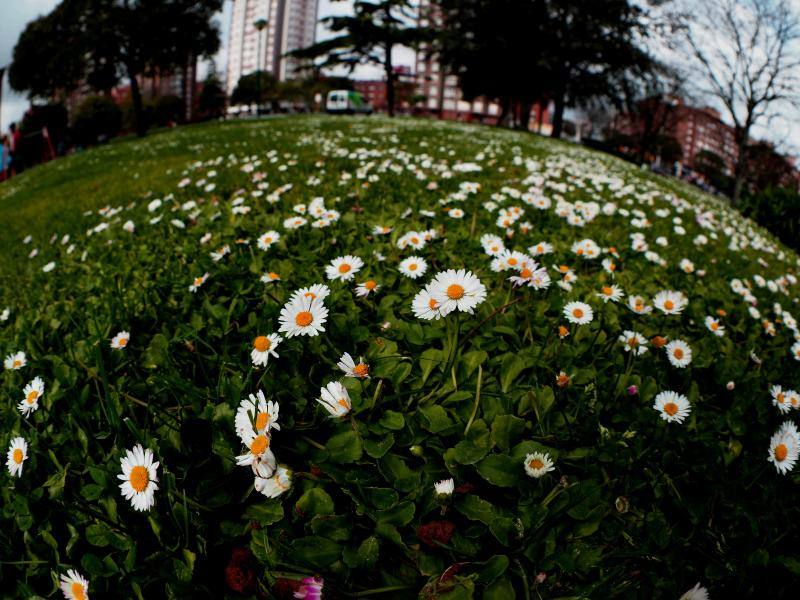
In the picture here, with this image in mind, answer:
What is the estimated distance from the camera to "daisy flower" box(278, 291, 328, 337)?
117cm

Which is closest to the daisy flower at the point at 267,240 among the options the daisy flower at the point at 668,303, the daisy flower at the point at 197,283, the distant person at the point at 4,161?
the daisy flower at the point at 197,283

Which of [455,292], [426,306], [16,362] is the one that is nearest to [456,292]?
[455,292]

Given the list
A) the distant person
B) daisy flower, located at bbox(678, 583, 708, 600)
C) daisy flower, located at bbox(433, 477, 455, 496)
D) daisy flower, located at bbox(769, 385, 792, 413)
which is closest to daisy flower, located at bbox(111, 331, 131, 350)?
→ daisy flower, located at bbox(433, 477, 455, 496)

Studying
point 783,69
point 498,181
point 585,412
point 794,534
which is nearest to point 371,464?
point 585,412

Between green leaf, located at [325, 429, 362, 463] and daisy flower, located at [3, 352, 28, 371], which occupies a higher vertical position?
green leaf, located at [325, 429, 362, 463]

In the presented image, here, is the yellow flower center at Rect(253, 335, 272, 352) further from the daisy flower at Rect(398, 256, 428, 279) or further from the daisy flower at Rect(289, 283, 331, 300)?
the daisy flower at Rect(398, 256, 428, 279)

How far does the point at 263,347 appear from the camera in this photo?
1268 mm

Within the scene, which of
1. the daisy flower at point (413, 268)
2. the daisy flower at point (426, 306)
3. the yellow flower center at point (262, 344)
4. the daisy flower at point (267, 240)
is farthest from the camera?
the daisy flower at point (267, 240)

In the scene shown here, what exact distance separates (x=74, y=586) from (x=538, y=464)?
1.06 meters

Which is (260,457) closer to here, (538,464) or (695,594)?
(538,464)

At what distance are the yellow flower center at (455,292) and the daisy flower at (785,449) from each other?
88 cm

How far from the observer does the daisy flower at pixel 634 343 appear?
1425 mm

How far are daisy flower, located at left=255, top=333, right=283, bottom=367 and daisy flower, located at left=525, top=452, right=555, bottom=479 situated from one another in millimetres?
738

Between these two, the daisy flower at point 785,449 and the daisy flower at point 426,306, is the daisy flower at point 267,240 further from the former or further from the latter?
the daisy flower at point 785,449
